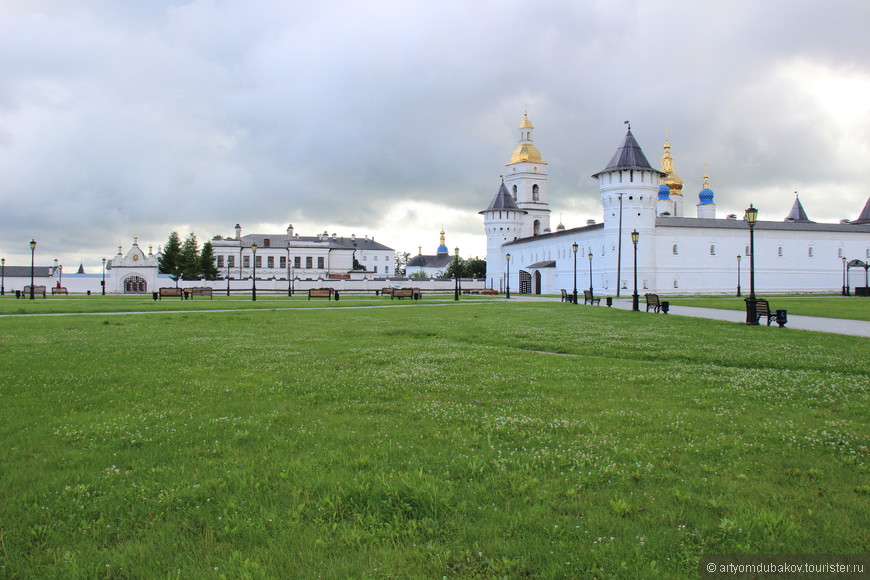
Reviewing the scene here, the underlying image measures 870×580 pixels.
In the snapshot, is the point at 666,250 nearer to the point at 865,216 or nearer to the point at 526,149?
the point at 526,149

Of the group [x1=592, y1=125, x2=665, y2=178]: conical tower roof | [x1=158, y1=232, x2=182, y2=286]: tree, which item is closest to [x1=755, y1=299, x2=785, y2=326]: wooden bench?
[x1=592, y1=125, x2=665, y2=178]: conical tower roof

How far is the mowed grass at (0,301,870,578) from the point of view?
354cm

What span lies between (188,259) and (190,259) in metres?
0.31

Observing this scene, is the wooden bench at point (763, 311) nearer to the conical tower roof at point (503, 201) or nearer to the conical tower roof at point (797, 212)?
the conical tower roof at point (503, 201)

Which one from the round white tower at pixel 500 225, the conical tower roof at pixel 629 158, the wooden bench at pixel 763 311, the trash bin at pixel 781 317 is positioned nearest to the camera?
the trash bin at pixel 781 317

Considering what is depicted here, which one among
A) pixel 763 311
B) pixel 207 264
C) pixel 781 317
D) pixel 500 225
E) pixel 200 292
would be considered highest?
pixel 500 225

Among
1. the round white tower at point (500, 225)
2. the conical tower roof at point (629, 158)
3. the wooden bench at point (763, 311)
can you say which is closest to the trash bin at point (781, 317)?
the wooden bench at point (763, 311)

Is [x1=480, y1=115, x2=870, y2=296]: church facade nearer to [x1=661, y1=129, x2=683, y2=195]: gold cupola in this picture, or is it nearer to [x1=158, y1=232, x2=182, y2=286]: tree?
[x1=661, y1=129, x2=683, y2=195]: gold cupola

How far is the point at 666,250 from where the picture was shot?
62906 millimetres

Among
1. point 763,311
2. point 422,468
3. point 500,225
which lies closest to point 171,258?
point 500,225

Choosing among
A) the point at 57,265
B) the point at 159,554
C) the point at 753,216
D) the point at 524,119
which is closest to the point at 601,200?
the point at 524,119

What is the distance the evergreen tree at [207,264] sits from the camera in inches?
3671

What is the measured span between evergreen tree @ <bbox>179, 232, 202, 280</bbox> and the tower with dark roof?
50.2 m

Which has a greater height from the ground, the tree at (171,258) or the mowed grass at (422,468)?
the tree at (171,258)
